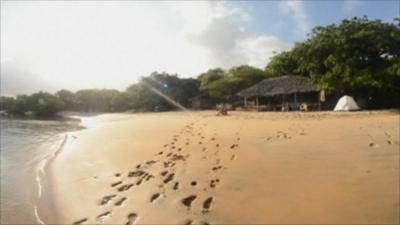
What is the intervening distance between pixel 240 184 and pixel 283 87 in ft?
87.9

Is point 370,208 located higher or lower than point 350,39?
lower

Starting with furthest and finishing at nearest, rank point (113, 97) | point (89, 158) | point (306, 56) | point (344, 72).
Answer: point (113, 97), point (306, 56), point (344, 72), point (89, 158)

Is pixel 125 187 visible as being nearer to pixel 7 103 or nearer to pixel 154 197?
pixel 154 197

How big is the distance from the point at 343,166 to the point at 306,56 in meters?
28.3

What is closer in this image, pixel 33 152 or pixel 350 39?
pixel 33 152

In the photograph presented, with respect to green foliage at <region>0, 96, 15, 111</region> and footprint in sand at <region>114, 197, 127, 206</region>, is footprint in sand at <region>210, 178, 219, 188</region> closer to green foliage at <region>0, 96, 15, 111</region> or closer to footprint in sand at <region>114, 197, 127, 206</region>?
footprint in sand at <region>114, 197, 127, 206</region>

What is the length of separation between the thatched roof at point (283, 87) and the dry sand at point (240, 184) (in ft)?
70.3

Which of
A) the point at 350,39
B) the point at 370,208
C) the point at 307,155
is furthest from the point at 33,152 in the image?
the point at 350,39

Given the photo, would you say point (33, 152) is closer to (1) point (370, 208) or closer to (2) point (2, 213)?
(2) point (2, 213)

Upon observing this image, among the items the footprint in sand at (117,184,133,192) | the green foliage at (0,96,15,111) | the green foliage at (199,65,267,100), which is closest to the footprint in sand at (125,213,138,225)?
the footprint in sand at (117,184,133,192)

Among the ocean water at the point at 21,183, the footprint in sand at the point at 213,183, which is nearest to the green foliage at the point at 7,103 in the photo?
the ocean water at the point at 21,183

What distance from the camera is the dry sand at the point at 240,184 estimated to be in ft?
15.2

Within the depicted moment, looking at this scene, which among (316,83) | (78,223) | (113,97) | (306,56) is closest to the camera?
(78,223)

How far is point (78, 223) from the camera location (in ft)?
17.0
